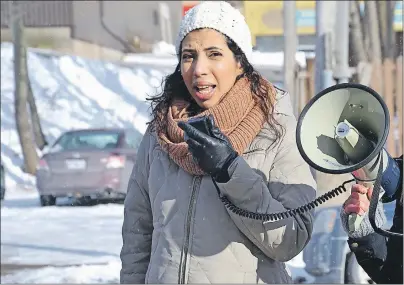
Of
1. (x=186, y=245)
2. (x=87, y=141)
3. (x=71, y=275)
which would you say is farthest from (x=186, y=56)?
(x=87, y=141)

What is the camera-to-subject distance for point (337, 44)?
36.3 feet

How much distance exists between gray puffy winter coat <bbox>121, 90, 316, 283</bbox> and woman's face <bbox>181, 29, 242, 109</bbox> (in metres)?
0.19

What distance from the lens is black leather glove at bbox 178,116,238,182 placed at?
8.81 ft

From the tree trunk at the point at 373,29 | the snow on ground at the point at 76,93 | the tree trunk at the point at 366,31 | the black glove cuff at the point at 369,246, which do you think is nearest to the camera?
the black glove cuff at the point at 369,246

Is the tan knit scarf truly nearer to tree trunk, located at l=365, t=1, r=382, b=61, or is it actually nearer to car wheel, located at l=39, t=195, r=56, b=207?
car wheel, located at l=39, t=195, r=56, b=207

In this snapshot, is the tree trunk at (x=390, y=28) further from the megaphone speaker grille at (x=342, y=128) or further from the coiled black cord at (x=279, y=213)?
the megaphone speaker grille at (x=342, y=128)

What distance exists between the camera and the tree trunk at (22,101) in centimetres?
2189

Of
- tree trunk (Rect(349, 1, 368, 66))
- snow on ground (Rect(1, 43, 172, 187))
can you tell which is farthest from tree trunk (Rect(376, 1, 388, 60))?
snow on ground (Rect(1, 43, 172, 187))

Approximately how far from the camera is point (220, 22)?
303 centimetres

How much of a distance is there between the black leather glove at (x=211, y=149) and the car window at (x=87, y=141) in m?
12.5

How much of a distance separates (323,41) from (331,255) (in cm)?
437

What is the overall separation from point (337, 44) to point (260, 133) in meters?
8.25

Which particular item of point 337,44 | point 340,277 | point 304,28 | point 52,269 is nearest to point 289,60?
point 337,44

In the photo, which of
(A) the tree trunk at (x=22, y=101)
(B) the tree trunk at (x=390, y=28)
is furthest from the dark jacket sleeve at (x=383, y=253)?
(A) the tree trunk at (x=22, y=101)
